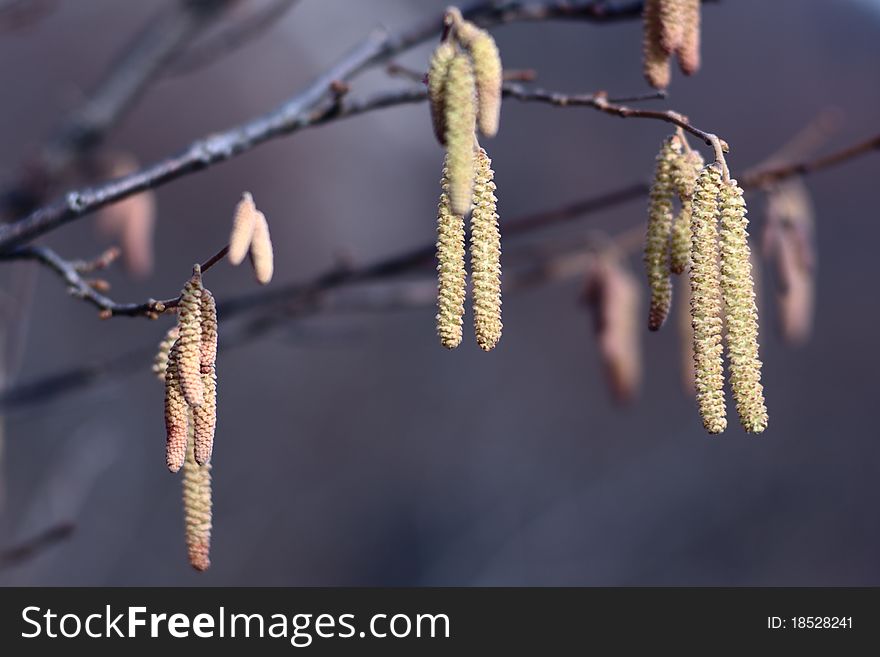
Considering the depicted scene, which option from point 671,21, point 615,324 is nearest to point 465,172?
point 671,21

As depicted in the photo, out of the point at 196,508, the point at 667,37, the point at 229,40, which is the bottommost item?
the point at 196,508

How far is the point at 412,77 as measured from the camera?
1.42 meters

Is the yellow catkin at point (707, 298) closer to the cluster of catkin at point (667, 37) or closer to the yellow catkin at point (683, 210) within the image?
the yellow catkin at point (683, 210)

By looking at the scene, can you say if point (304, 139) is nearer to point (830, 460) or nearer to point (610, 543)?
point (610, 543)

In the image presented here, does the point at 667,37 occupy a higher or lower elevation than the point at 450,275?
higher

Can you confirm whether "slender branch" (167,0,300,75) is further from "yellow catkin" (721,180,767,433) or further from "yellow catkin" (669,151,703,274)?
"yellow catkin" (721,180,767,433)

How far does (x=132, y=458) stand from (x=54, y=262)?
17.8 feet

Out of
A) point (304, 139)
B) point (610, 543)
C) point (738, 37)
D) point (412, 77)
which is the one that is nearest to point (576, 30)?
point (738, 37)

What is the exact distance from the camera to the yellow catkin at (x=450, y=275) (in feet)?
3.20

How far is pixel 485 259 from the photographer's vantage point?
100cm

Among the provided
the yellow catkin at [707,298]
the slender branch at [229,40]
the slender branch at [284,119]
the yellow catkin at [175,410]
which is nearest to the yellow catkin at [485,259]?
the yellow catkin at [707,298]

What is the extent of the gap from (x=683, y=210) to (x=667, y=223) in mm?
24

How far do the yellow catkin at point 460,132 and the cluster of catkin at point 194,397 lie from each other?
0.31 meters

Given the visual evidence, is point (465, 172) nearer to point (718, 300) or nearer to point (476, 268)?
point (476, 268)
